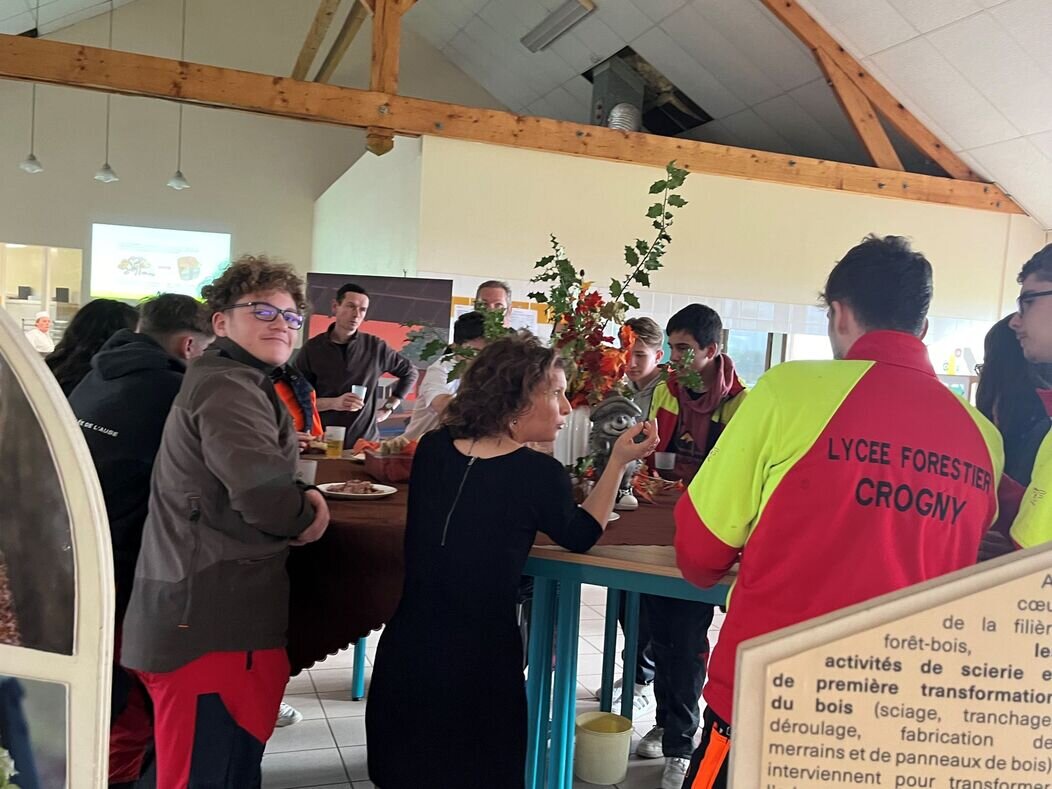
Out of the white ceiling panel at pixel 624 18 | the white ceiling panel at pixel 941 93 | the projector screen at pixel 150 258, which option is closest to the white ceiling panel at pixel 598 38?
the white ceiling panel at pixel 624 18

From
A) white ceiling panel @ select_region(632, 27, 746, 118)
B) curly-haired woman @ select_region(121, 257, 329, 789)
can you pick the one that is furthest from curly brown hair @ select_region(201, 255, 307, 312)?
white ceiling panel @ select_region(632, 27, 746, 118)

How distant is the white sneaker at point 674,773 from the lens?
2650 millimetres

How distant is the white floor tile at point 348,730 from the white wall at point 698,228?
3.45m

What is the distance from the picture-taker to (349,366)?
14.1 feet

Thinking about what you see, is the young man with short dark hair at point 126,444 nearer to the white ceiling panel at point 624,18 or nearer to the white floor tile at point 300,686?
the white floor tile at point 300,686

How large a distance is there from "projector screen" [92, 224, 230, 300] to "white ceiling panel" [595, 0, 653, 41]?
488cm

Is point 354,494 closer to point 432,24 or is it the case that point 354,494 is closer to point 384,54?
point 384,54

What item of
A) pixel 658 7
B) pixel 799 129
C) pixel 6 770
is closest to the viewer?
pixel 6 770

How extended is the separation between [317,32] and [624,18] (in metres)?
2.70

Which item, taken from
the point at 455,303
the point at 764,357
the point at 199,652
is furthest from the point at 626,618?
the point at 764,357

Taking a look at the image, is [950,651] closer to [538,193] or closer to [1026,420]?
[1026,420]

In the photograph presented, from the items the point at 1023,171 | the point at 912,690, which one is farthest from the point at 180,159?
the point at 912,690

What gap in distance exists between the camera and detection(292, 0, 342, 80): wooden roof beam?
22.8 feet

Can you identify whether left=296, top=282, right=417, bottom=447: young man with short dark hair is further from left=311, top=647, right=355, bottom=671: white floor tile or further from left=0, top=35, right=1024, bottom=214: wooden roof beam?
left=0, top=35, right=1024, bottom=214: wooden roof beam
